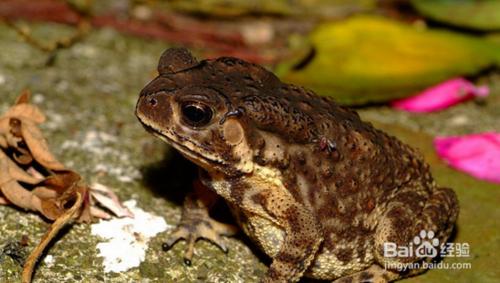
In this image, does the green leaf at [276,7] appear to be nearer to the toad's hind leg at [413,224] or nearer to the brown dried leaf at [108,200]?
the brown dried leaf at [108,200]

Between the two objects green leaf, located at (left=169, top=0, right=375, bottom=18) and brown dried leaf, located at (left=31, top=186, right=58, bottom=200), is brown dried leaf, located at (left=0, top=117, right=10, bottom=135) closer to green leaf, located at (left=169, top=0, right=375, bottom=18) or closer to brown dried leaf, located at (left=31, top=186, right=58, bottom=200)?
brown dried leaf, located at (left=31, top=186, right=58, bottom=200)

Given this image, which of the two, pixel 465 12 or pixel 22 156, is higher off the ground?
pixel 465 12

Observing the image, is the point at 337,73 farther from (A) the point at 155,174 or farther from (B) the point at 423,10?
(A) the point at 155,174

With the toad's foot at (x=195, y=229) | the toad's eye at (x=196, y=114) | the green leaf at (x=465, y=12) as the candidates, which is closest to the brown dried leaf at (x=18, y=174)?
the toad's foot at (x=195, y=229)

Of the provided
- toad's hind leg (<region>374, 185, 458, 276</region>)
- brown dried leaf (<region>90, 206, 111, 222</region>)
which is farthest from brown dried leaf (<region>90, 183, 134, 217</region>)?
toad's hind leg (<region>374, 185, 458, 276</region>)

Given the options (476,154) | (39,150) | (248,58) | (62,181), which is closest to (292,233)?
(62,181)

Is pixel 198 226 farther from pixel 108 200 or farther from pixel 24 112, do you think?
pixel 24 112
